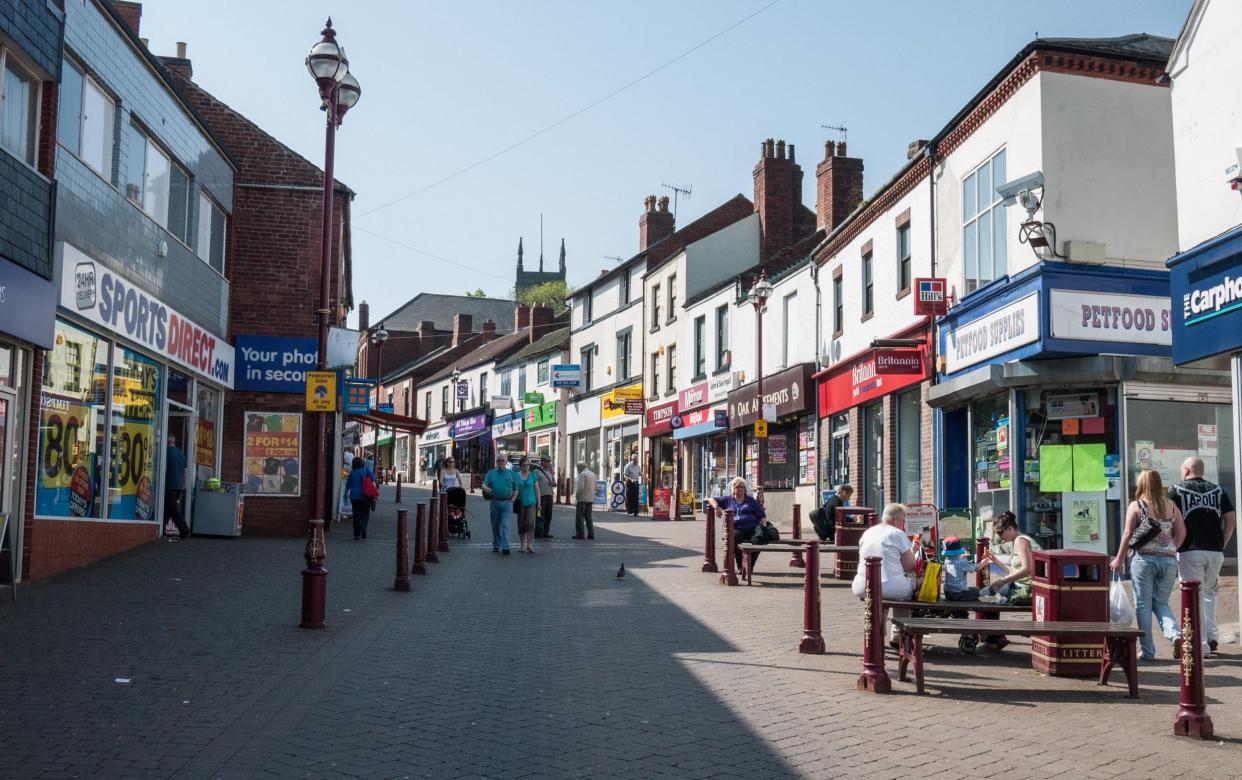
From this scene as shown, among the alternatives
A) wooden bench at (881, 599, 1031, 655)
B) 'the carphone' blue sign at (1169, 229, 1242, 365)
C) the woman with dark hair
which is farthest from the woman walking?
'the carphone' blue sign at (1169, 229, 1242, 365)

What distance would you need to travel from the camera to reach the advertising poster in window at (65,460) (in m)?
14.7

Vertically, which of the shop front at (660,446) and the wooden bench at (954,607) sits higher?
the shop front at (660,446)

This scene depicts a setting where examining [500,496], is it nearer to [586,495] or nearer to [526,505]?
[526,505]

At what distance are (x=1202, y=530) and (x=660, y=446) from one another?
33868 mm

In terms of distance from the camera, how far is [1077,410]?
18.0m

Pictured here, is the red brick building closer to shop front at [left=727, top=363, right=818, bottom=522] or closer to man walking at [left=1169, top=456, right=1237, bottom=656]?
shop front at [left=727, top=363, right=818, bottom=522]

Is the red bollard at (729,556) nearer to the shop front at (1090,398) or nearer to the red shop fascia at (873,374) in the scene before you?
the shop front at (1090,398)

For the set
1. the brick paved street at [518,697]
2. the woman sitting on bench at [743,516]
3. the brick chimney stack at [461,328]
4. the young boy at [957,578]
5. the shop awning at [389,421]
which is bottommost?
the brick paved street at [518,697]

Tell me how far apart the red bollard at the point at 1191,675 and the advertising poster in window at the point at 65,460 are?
12537 mm

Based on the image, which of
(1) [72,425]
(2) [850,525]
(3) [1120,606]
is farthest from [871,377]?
(3) [1120,606]

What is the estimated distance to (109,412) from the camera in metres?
16.9

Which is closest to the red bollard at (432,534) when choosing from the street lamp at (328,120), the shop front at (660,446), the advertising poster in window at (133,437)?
the advertising poster in window at (133,437)

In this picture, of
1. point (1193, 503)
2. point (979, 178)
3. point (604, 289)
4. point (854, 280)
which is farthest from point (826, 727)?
point (604, 289)

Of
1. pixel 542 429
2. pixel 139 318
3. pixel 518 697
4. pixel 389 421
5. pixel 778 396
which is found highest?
pixel 542 429
